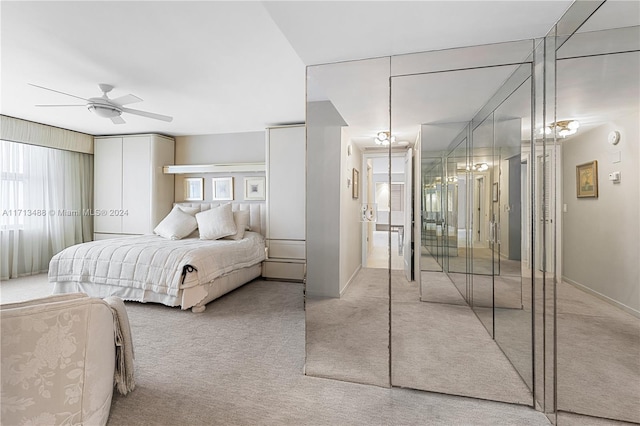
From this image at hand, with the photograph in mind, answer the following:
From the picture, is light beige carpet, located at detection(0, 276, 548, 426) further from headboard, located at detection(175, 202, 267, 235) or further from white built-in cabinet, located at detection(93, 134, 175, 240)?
white built-in cabinet, located at detection(93, 134, 175, 240)

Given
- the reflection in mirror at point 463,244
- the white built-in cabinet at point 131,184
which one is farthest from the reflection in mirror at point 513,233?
the white built-in cabinet at point 131,184

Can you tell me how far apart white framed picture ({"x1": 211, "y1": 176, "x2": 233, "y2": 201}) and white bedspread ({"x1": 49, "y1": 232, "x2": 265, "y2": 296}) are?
174 cm

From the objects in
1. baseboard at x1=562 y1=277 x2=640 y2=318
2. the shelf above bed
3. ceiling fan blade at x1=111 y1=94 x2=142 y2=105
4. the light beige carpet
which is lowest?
the light beige carpet

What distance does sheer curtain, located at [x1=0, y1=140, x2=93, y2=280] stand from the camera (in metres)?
4.86

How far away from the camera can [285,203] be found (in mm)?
5035

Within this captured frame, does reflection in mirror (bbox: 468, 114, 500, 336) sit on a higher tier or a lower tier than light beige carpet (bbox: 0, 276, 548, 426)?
higher

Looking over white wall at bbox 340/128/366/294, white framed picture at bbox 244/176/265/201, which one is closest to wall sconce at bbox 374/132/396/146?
white wall at bbox 340/128/366/294

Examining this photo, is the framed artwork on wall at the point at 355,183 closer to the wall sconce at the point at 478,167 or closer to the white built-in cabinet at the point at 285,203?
the wall sconce at the point at 478,167

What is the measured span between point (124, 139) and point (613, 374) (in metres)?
6.81

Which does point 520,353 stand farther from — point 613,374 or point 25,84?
point 25,84

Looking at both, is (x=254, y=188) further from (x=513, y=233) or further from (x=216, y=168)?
(x=513, y=233)

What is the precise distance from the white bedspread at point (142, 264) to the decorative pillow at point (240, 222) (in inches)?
28.3

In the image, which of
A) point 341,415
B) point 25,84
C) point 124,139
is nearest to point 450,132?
point 341,415

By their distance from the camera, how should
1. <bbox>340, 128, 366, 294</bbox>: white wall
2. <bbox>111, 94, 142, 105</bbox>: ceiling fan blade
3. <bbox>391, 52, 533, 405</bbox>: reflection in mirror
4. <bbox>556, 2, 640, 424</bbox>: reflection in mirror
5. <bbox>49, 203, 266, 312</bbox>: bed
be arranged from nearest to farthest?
<bbox>556, 2, 640, 424</bbox>: reflection in mirror
<bbox>391, 52, 533, 405</bbox>: reflection in mirror
<bbox>340, 128, 366, 294</bbox>: white wall
<bbox>111, 94, 142, 105</bbox>: ceiling fan blade
<bbox>49, 203, 266, 312</bbox>: bed
